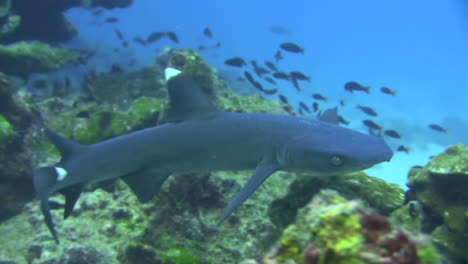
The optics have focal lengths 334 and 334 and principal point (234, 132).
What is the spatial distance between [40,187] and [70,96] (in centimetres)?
837

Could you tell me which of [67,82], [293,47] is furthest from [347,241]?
[293,47]

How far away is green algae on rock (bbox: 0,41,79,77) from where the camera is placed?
9.06m

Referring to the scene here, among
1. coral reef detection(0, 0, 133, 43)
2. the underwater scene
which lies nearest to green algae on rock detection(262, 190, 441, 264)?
the underwater scene

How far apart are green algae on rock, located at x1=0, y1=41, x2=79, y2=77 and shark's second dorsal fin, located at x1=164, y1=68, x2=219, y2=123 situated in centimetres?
770

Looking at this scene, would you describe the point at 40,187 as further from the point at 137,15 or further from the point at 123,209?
the point at 137,15

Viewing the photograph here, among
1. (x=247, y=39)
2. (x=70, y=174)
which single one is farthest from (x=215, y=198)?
(x=247, y=39)

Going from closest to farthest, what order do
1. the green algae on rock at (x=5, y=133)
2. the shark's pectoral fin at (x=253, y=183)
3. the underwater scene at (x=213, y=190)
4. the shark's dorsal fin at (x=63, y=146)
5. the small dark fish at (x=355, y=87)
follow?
1. the underwater scene at (x=213, y=190)
2. the shark's pectoral fin at (x=253, y=183)
3. the shark's dorsal fin at (x=63, y=146)
4. the green algae on rock at (x=5, y=133)
5. the small dark fish at (x=355, y=87)

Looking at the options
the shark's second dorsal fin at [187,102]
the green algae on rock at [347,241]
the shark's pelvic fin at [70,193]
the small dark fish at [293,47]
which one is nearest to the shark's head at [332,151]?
the shark's second dorsal fin at [187,102]

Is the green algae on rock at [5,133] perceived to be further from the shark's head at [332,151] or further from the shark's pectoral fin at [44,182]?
the shark's head at [332,151]

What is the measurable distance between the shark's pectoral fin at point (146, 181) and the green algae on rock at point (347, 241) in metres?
2.23

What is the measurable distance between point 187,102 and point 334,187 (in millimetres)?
1753

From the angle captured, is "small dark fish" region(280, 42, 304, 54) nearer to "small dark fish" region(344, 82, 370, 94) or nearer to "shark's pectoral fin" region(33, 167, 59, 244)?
"small dark fish" region(344, 82, 370, 94)

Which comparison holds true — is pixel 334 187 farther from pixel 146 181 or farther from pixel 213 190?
pixel 146 181

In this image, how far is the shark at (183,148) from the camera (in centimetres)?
337
